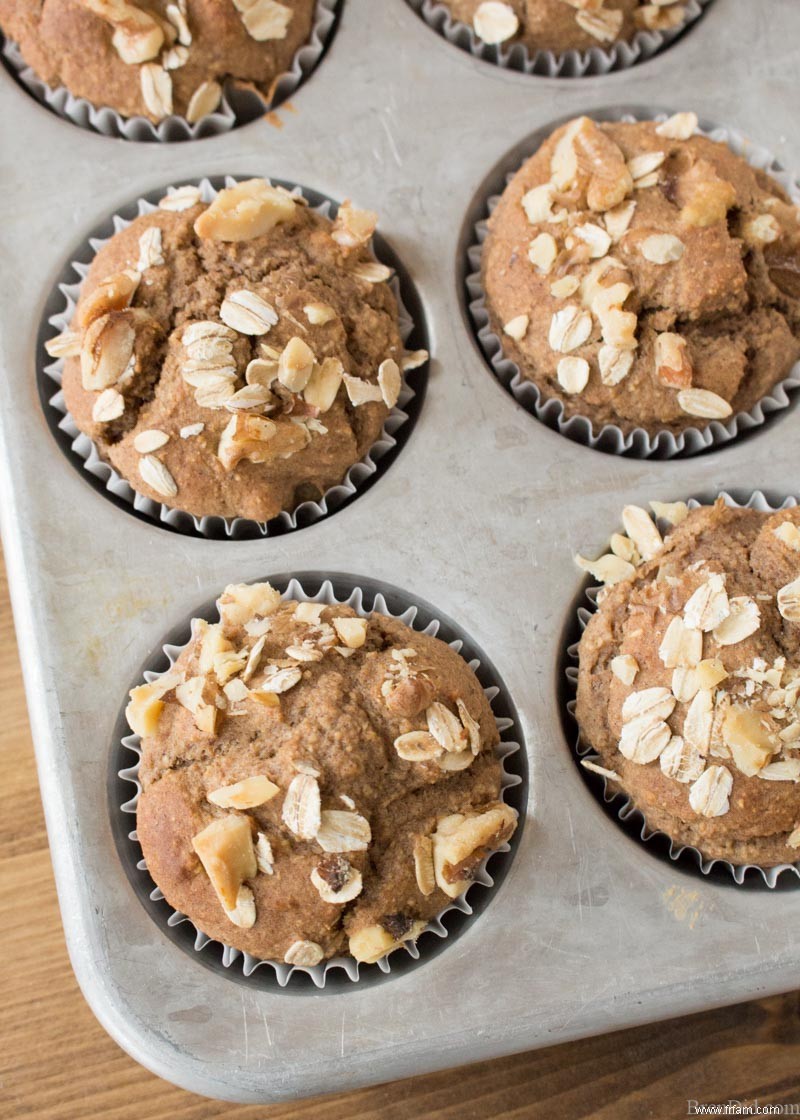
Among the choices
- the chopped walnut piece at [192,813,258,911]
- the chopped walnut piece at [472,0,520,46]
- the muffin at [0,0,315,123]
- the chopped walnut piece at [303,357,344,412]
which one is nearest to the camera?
the chopped walnut piece at [192,813,258,911]

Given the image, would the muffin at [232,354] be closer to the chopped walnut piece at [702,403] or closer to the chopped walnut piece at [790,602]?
the chopped walnut piece at [702,403]

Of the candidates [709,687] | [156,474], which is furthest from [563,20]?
[709,687]

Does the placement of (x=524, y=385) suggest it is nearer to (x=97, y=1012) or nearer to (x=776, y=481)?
(x=776, y=481)

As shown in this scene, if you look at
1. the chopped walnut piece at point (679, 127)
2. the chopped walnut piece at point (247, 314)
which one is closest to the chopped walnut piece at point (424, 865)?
the chopped walnut piece at point (247, 314)

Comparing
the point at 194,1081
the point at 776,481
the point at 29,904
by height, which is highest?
the point at 776,481

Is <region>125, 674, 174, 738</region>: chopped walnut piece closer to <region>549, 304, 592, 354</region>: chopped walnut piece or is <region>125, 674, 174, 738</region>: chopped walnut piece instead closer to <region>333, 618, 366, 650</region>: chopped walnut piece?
<region>333, 618, 366, 650</region>: chopped walnut piece

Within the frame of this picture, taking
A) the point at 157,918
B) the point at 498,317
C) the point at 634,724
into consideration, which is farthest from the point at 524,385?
the point at 157,918

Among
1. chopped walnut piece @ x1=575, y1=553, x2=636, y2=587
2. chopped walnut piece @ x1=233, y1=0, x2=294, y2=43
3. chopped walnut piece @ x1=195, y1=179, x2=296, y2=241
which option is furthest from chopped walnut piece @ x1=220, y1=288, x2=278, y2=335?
chopped walnut piece @ x1=575, y1=553, x2=636, y2=587

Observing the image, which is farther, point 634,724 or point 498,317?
point 498,317
